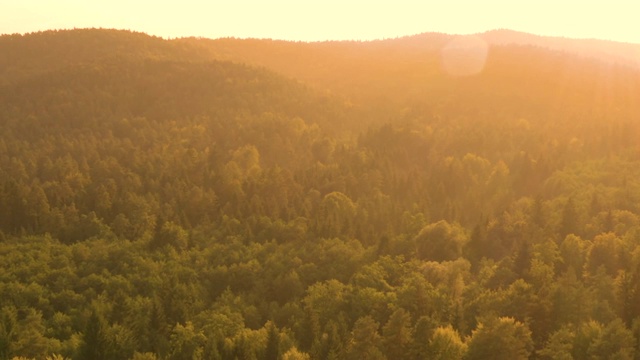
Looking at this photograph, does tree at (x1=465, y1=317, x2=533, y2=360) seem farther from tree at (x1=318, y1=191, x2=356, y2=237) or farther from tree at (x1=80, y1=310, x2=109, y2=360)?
tree at (x1=318, y1=191, x2=356, y2=237)

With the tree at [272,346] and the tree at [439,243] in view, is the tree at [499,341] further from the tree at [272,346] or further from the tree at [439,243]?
the tree at [439,243]

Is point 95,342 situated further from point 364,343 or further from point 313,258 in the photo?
point 313,258

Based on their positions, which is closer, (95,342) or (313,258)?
(95,342)

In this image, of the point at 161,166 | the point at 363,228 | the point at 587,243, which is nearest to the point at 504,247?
the point at 587,243

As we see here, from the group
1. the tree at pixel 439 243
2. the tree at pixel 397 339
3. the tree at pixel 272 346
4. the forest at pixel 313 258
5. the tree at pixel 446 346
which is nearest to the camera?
the tree at pixel 446 346

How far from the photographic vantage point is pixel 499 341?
6531cm

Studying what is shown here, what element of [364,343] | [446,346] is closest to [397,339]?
[364,343]

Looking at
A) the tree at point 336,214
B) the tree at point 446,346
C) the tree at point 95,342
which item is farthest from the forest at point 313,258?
the tree at point 336,214

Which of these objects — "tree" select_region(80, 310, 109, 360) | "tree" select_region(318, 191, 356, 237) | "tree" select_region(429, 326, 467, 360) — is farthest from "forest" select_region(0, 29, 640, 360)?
"tree" select_region(318, 191, 356, 237)

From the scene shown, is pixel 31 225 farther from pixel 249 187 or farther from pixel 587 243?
pixel 587 243

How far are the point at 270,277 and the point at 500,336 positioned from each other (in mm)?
51302

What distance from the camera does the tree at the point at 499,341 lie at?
64.6 metres

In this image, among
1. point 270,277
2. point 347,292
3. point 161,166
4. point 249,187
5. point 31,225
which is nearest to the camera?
point 347,292

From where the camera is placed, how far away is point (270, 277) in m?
108
